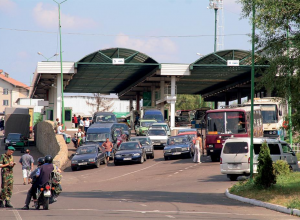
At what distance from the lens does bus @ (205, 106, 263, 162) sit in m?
32.2

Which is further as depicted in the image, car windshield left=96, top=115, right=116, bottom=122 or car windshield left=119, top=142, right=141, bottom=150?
car windshield left=96, top=115, right=116, bottom=122

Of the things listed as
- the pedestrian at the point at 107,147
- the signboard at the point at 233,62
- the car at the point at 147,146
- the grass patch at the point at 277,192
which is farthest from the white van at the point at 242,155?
the signboard at the point at 233,62

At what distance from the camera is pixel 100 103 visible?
131 metres

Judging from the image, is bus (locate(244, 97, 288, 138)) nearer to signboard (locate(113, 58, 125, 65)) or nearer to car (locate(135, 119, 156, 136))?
car (locate(135, 119, 156, 136))

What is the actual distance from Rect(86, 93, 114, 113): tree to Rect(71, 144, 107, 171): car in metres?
94.3

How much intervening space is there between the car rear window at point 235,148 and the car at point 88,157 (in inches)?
445

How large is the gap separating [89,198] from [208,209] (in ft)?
16.8

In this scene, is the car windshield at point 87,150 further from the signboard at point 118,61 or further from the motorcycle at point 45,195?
the signboard at point 118,61

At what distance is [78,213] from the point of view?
14.0 m

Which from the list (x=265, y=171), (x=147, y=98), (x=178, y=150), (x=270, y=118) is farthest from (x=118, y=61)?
(x=265, y=171)

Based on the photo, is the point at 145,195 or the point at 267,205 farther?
the point at 145,195

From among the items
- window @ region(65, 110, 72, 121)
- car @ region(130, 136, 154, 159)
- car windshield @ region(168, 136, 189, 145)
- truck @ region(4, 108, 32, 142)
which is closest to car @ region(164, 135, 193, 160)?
car windshield @ region(168, 136, 189, 145)

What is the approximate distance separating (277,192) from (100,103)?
115 m

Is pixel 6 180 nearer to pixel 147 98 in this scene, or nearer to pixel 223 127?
pixel 223 127
